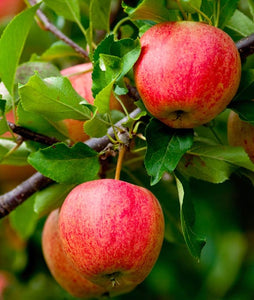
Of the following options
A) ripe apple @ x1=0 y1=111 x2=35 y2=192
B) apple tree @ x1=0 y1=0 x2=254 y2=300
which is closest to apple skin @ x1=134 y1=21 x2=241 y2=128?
apple tree @ x1=0 y1=0 x2=254 y2=300

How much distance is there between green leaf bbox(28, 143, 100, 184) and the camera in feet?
2.92

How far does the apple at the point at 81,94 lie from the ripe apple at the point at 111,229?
25 cm

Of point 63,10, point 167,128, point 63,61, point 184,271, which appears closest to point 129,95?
point 167,128

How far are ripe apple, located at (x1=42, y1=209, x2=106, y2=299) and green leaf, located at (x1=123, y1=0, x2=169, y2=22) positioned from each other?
0.47m

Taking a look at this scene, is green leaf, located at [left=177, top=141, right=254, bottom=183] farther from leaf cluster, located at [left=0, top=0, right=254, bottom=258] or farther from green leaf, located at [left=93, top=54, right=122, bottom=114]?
green leaf, located at [left=93, top=54, right=122, bottom=114]

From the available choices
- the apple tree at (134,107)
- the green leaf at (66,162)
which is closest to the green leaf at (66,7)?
the apple tree at (134,107)

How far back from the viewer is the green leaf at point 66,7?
3.69ft

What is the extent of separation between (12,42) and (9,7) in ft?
2.93

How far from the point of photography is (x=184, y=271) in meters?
1.73

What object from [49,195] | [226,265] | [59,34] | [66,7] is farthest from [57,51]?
[226,265]

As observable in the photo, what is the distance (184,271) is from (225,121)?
0.68 metres

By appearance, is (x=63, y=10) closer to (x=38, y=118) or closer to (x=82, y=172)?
(x=38, y=118)

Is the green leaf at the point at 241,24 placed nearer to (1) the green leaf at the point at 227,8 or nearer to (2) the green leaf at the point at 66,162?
(1) the green leaf at the point at 227,8

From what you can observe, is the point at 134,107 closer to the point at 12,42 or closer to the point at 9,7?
the point at 12,42
